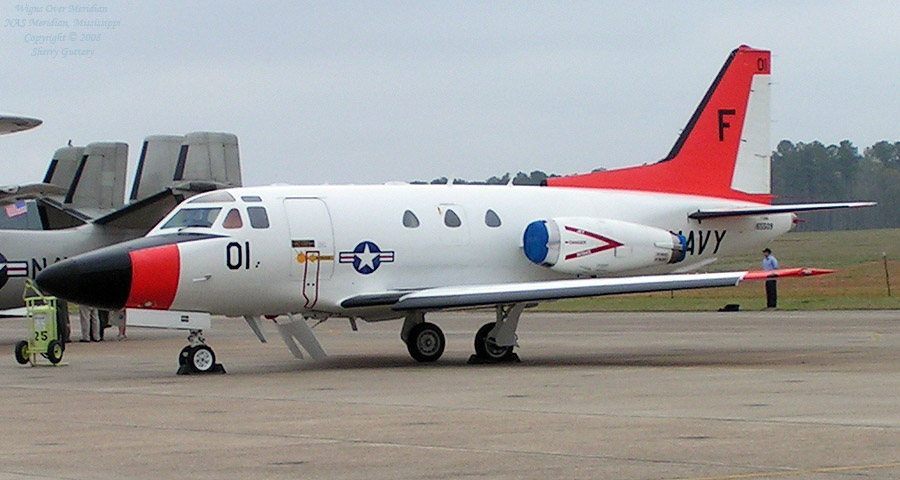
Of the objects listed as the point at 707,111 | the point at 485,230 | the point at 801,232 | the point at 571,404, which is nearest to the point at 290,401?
the point at 571,404

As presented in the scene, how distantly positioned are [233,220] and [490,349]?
165 inches

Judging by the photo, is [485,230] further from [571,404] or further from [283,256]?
[571,404]

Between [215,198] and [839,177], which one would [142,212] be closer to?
[215,198]

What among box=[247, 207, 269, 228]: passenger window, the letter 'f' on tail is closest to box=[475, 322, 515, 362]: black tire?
box=[247, 207, 269, 228]: passenger window

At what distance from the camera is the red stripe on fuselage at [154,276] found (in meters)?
17.8

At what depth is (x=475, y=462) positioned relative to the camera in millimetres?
9750

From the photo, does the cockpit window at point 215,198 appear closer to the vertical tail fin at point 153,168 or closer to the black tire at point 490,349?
the black tire at point 490,349

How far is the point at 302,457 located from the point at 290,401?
4376 mm

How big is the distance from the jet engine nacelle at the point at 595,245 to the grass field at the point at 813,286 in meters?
4.24

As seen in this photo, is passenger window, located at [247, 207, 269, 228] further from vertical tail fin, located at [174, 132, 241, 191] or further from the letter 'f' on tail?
vertical tail fin, located at [174, 132, 241, 191]

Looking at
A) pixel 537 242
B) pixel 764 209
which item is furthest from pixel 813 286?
pixel 537 242

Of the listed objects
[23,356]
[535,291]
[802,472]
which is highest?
[535,291]

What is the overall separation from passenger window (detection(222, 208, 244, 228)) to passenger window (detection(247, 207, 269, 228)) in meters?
0.15

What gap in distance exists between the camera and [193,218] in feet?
61.8
